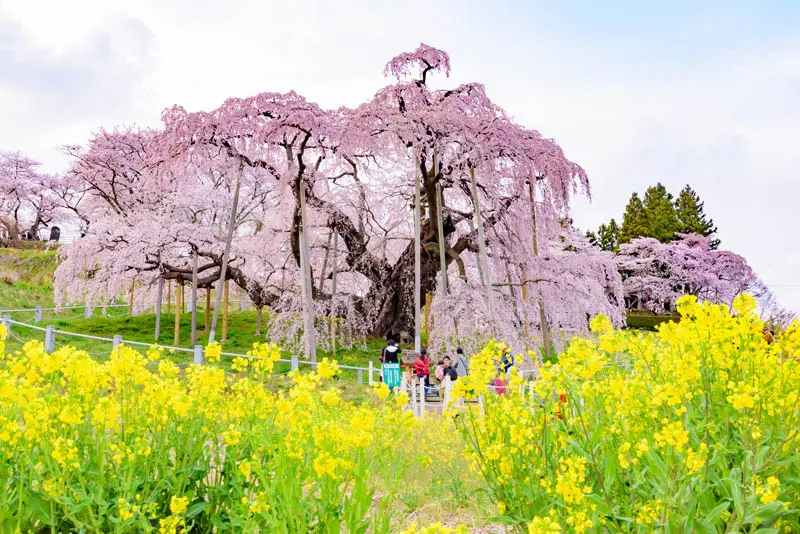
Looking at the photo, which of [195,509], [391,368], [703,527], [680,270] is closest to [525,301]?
[391,368]

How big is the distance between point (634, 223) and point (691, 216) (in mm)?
4363

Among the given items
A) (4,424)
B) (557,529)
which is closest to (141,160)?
(4,424)

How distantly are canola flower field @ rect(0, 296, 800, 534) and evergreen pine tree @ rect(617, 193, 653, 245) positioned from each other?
1683 inches

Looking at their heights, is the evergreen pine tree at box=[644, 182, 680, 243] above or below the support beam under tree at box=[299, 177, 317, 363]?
above

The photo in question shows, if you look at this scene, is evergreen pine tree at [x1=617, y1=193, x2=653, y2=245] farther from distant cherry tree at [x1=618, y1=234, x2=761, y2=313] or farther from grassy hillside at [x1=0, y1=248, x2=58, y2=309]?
grassy hillside at [x1=0, y1=248, x2=58, y2=309]

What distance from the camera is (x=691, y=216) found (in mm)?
45375

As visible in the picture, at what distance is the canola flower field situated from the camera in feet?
9.79

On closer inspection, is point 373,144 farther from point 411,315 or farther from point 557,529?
point 557,529

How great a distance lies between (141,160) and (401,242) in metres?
12.8

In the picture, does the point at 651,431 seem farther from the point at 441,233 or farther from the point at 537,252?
the point at 537,252

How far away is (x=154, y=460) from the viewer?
3744mm

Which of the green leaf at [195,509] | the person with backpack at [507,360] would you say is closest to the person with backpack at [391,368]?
the person with backpack at [507,360]

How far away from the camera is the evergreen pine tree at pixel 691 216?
4438 centimetres

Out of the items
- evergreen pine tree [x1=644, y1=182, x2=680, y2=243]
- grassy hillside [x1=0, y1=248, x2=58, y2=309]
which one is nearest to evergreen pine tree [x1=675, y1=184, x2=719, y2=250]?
evergreen pine tree [x1=644, y1=182, x2=680, y2=243]
